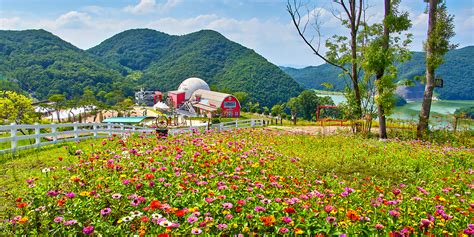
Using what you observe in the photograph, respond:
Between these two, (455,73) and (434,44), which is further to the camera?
(455,73)

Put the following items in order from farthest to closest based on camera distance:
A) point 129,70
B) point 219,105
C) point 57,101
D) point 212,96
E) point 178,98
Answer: point 129,70 < point 178,98 < point 212,96 < point 219,105 < point 57,101

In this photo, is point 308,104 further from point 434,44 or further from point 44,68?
point 44,68

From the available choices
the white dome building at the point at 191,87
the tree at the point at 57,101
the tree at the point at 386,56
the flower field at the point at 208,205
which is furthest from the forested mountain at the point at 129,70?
the flower field at the point at 208,205

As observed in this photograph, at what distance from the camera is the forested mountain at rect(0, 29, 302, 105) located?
104 meters

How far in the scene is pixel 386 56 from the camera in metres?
15.3

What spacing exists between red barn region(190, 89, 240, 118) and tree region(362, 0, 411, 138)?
4606 centimetres

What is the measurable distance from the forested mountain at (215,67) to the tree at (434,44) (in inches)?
3228

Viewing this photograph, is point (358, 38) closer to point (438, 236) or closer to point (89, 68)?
point (438, 236)

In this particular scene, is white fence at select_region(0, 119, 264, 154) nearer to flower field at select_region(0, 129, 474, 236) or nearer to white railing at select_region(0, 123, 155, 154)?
white railing at select_region(0, 123, 155, 154)

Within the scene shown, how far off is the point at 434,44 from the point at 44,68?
133 m

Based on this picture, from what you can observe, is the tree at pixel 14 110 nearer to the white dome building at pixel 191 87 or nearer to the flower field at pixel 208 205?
the flower field at pixel 208 205

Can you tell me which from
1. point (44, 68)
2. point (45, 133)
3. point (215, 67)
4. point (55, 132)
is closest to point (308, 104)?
point (55, 132)

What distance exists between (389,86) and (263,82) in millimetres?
95335

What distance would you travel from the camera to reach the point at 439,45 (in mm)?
15141
